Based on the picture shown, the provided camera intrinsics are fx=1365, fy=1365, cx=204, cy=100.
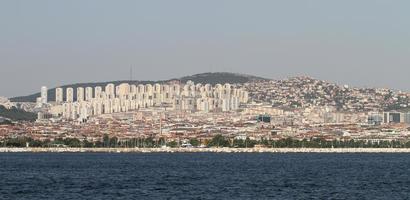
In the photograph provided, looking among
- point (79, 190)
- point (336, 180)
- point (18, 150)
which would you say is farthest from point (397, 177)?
point (18, 150)

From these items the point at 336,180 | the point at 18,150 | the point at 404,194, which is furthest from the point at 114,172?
the point at 18,150

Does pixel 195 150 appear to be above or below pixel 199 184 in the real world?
above

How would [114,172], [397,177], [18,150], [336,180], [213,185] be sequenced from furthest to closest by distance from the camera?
1. [18,150]
2. [114,172]
3. [397,177]
4. [336,180]
5. [213,185]

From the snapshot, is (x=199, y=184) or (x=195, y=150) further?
(x=195, y=150)

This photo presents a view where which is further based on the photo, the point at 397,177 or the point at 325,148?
the point at 325,148

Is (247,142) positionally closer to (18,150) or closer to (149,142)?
(149,142)

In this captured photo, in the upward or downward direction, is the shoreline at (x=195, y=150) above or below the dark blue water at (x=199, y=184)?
above

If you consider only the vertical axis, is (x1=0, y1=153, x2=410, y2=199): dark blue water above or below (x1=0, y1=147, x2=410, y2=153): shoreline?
below

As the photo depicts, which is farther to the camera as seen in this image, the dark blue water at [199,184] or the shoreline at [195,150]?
the shoreline at [195,150]

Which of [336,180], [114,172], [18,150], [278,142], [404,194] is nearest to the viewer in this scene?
[404,194]

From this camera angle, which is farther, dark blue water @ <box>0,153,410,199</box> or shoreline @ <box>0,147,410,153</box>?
shoreline @ <box>0,147,410,153</box>

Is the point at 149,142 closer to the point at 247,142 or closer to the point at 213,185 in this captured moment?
the point at 247,142
